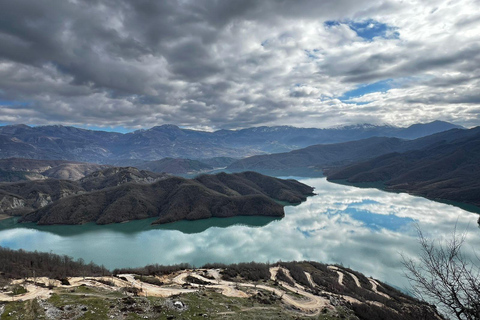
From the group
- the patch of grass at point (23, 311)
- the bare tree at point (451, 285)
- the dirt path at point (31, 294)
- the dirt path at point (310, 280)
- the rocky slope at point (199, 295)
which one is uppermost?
the bare tree at point (451, 285)

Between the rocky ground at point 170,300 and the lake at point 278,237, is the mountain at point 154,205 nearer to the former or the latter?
the lake at point 278,237

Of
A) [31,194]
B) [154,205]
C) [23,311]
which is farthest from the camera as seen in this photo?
[31,194]

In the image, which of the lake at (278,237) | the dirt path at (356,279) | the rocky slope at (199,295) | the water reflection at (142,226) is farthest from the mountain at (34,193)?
the dirt path at (356,279)

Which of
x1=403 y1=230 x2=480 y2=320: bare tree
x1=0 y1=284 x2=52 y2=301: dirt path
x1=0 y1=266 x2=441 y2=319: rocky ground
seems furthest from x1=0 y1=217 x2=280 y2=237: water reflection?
x1=403 y1=230 x2=480 y2=320: bare tree

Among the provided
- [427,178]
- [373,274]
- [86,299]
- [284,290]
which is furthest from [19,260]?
[427,178]

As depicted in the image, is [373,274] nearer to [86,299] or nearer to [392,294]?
[392,294]

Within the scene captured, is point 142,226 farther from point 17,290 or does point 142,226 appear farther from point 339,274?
point 17,290

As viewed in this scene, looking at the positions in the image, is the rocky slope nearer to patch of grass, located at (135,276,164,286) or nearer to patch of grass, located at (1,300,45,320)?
patch of grass, located at (1,300,45,320)

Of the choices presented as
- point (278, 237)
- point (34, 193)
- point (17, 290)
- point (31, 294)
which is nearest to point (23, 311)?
point (31, 294)
